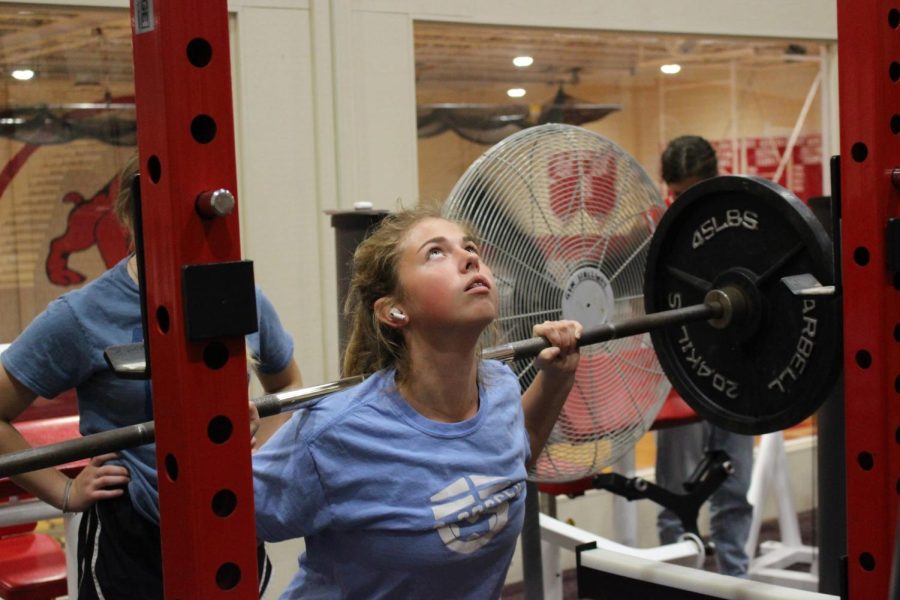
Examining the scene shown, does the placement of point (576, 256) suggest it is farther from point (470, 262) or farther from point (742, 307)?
point (470, 262)

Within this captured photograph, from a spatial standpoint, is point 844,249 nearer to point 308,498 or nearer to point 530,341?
point 530,341

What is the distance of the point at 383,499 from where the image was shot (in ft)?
5.27

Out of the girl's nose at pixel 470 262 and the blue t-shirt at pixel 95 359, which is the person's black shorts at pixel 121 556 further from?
the girl's nose at pixel 470 262

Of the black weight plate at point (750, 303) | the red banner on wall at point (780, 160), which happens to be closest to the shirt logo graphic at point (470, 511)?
the black weight plate at point (750, 303)

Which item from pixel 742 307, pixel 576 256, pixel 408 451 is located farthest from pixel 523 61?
pixel 408 451

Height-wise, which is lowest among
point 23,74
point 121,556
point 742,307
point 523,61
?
point 121,556

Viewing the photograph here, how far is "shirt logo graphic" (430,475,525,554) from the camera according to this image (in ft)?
5.30

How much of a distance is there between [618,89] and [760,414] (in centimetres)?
253

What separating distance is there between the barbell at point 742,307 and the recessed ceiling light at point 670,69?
7.86ft

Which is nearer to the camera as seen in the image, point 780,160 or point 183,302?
point 183,302

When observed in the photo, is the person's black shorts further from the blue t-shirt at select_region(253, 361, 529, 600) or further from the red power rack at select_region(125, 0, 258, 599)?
the red power rack at select_region(125, 0, 258, 599)

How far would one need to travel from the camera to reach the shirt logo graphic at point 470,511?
1.62 m

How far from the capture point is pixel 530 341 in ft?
6.24

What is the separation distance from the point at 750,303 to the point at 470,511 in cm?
88
